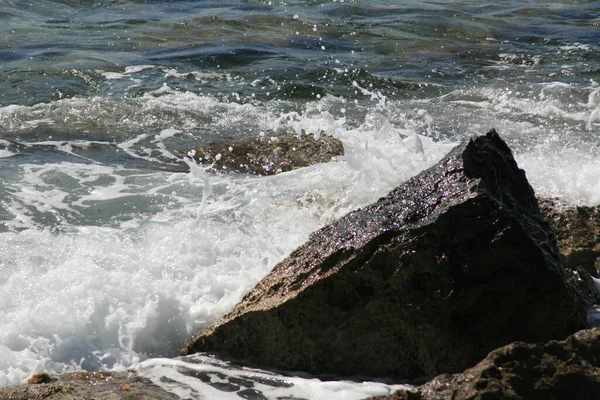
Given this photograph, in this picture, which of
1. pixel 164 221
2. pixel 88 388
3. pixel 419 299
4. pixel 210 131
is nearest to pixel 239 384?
pixel 88 388

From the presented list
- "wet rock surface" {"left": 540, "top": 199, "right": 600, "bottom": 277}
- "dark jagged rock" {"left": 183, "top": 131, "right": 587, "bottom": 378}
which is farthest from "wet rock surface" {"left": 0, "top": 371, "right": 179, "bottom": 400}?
"wet rock surface" {"left": 540, "top": 199, "right": 600, "bottom": 277}

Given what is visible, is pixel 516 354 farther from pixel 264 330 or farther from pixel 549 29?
pixel 549 29

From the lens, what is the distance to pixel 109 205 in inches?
272

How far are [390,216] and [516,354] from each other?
130 centimetres

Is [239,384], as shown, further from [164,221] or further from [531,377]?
[164,221]

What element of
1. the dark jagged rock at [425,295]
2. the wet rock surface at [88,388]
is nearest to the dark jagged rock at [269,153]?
the dark jagged rock at [425,295]

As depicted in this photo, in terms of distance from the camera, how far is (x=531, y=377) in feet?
9.61

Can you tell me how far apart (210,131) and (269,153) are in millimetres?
1301

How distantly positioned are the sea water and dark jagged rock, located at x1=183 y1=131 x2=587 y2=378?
18 centimetres

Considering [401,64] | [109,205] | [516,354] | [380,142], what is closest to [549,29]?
[401,64]

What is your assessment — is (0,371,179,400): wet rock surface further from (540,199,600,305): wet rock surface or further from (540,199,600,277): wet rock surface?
(540,199,600,277): wet rock surface

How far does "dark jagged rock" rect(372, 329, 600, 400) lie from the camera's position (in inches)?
114

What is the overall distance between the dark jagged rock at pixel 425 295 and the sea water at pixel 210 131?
181 millimetres

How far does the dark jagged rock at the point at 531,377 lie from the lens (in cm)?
289
